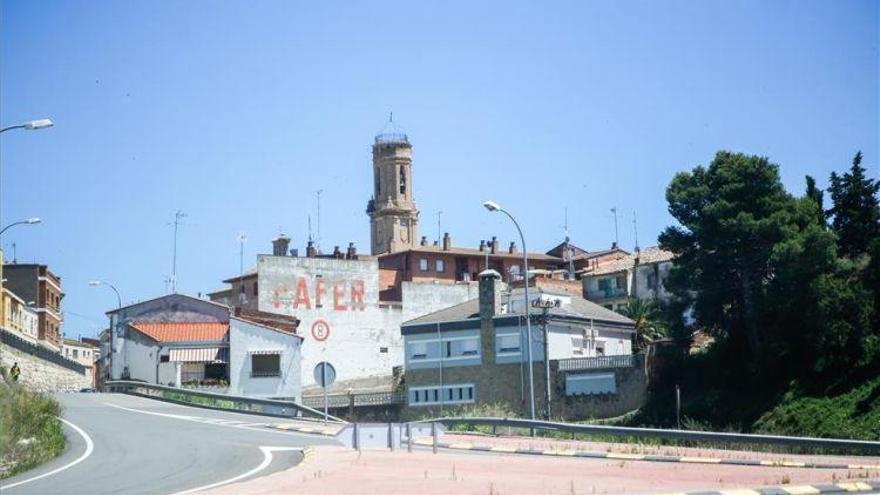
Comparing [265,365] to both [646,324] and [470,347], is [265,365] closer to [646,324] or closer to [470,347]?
[470,347]

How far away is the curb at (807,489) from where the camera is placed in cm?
1839

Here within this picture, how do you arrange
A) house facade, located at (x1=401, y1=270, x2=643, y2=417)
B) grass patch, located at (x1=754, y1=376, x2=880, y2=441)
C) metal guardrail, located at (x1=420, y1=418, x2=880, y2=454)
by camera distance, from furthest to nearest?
house facade, located at (x1=401, y1=270, x2=643, y2=417) → grass patch, located at (x1=754, y1=376, x2=880, y2=441) → metal guardrail, located at (x1=420, y1=418, x2=880, y2=454)

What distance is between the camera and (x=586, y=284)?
9894 cm

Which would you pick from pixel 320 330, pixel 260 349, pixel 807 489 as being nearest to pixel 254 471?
pixel 807 489

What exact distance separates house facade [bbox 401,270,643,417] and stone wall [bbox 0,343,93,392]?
20124 millimetres

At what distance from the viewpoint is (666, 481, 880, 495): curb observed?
18.4 m

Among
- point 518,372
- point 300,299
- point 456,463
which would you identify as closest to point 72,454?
point 456,463

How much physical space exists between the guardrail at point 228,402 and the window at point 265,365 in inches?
552

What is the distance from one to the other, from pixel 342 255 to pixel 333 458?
9132cm

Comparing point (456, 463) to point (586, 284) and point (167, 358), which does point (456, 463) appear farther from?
point (586, 284)

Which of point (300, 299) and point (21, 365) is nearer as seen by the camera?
point (21, 365)

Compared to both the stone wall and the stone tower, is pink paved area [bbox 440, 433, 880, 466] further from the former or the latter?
the stone tower

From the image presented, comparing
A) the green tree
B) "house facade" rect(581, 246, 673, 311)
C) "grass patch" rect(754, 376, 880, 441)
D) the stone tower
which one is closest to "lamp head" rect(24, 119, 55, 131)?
"grass patch" rect(754, 376, 880, 441)

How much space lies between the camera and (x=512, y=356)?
66.1 meters
